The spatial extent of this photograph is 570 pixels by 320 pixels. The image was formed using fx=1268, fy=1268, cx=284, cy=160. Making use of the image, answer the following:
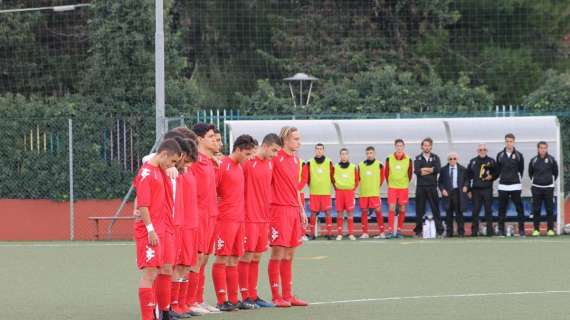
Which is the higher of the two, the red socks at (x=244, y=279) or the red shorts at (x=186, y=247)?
the red shorts at (x=186, y=247)

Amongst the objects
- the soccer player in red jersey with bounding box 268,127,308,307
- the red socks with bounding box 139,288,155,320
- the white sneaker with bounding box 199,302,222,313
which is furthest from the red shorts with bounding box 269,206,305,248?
the red socks with bounding box 139,288,155,320

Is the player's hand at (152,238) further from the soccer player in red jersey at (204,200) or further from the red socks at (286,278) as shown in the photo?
the red socks at (286,278)

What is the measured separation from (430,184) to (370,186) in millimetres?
1143

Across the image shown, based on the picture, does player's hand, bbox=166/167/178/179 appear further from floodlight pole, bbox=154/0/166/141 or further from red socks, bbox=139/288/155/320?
floodlight pole, bbox=154/0/166/141

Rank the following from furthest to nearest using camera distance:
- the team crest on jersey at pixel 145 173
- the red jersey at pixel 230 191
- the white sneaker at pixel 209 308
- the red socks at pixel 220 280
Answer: the red jersey at pixel 230 191, the red socks at pixel 220 280, the white sneaker at pixel 209 308, the team crest on jersey at pixel 145 173

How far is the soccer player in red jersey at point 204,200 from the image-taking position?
12039mm

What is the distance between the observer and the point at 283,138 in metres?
12.9

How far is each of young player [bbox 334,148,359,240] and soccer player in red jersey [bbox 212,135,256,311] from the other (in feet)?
36.0

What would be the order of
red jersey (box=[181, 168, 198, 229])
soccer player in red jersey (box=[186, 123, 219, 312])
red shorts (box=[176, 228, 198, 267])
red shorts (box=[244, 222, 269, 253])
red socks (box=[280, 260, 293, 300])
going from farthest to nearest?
red socks (box=[280, 260, 293, 300]), red shorts (box=[244, 222, 269, 253]), soccer player in red jersey (box=[186, 123, 219, 312]), red jersey (box=[181, 168, 198, 229]), red shorts (box=[176, 228, 198, 267])

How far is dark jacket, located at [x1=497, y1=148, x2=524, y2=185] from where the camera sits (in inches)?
899

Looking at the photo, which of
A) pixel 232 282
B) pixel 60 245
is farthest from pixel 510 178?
pixel 232 282

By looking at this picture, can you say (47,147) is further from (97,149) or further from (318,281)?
(318,281)

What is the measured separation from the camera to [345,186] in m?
23.5

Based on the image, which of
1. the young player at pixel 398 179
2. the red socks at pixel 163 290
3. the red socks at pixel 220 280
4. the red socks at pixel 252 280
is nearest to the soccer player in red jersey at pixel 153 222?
the red socks at pixel 163 290
